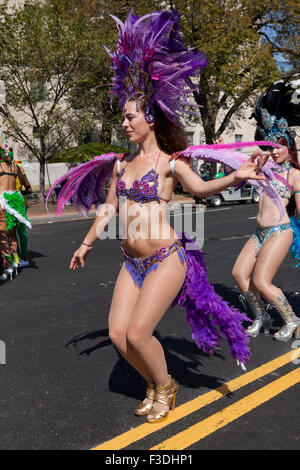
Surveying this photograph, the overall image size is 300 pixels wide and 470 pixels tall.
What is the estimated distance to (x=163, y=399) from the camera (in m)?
3.08

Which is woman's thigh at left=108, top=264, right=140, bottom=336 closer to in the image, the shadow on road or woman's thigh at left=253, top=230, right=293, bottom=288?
the shadow on road

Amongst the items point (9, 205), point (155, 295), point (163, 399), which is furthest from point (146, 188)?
point (9, 205)

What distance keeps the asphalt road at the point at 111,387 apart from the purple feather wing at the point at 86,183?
1348 millimetres

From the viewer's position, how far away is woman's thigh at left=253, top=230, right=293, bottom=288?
14.2 feet

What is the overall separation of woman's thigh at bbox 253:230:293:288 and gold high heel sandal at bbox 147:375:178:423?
1.57 m

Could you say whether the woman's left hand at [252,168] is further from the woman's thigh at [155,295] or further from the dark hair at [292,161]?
the dark hair at [292,161]

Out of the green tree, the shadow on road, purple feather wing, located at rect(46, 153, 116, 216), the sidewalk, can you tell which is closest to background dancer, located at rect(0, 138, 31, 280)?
the shadow on road

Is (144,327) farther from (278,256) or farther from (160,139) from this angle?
(278,256)

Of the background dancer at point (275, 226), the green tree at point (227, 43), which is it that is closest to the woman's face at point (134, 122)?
the background dancer at point (275, 226)

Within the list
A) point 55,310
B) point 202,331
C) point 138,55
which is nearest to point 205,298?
point 202,331

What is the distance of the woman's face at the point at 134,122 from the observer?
3072 millimetres

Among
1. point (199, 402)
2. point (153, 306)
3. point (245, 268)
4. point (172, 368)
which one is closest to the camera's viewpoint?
point (153, 306)

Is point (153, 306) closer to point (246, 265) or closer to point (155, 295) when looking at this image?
point (155, 295)

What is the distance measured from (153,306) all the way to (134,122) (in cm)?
117
